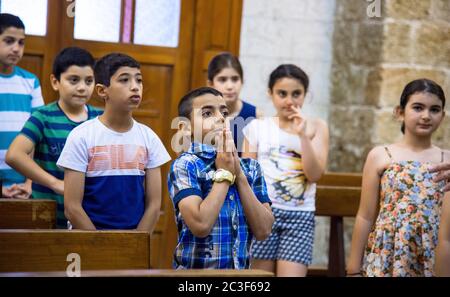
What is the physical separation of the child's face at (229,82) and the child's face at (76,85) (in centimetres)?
81

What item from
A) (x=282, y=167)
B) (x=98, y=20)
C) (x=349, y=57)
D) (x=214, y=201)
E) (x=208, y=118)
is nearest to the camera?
(x=214, y=201)

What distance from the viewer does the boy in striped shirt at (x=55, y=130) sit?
175 inches

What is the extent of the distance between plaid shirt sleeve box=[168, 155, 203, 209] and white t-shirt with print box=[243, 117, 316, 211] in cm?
136

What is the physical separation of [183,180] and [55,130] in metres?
1.17

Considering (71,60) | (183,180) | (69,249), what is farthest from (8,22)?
(69,249)

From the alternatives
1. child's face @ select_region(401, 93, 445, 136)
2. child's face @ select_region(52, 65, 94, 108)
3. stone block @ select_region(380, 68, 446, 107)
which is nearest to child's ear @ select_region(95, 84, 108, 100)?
child's face @ select_region(52, 65, 94, 108)

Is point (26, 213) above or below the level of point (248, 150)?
below

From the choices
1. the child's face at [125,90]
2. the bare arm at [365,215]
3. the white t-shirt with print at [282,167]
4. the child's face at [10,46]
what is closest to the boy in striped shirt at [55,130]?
the child's face at [10,46]

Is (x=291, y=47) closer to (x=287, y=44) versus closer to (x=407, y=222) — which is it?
(x=287, y=44)

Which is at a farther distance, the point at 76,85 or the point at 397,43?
the point at 397,43

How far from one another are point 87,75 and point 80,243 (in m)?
1.57

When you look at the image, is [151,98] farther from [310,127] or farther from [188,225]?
[188,225]

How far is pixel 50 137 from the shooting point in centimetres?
458
